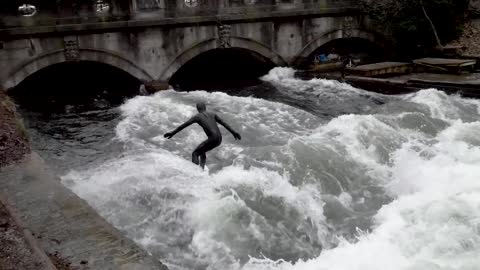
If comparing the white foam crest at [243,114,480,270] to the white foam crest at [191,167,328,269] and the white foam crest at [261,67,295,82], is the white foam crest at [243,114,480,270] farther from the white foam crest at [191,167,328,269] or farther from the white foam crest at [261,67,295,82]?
the white foam crest at [261,67,295,82]

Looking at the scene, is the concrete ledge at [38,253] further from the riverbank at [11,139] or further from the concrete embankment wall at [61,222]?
the riverbank at [11,139]

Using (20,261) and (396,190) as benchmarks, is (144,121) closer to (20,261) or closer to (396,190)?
(396,190)

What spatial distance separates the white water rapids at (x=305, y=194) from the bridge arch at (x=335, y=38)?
800 centimetres

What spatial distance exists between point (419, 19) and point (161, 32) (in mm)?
11260

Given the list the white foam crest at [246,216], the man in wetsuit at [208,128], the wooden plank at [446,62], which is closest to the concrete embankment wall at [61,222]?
the white foam crest at [246,216]

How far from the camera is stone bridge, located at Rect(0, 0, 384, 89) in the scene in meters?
15.3

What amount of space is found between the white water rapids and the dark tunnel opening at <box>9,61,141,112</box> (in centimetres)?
463

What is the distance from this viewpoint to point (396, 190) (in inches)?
375

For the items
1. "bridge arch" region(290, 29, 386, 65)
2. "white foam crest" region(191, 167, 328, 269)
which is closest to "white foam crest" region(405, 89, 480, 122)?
"bridge arch" region(290, 29, 386, 65)

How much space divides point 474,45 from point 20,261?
21.0 m

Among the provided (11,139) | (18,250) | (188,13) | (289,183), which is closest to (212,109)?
(188,13)

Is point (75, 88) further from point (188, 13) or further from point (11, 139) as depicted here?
point (11, 139)

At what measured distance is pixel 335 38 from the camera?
72.3ft

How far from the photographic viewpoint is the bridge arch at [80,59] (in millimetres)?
15398
